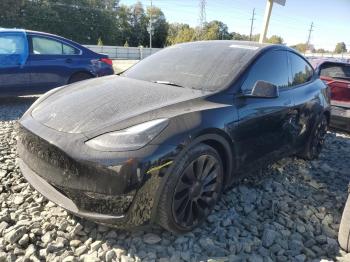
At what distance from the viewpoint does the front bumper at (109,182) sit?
2.21 m

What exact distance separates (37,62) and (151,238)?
17.1ft

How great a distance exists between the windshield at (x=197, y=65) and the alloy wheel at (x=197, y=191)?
0.74 metres

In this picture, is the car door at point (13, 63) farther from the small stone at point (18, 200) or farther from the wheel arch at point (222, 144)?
the wheel arch at point (222, 144)

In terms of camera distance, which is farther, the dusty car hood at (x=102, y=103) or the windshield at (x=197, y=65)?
the windshield at (x=197, y=65)

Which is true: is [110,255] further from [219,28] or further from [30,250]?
[219,28]

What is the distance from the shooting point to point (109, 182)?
2.22 meters

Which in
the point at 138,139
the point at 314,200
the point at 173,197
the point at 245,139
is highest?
the point at 138,139

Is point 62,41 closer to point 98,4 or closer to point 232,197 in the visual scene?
point 232,197

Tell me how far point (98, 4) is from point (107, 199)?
251 feet

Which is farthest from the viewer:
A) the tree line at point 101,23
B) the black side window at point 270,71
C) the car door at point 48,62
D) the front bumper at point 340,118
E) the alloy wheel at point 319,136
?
the tree line at point 101,23

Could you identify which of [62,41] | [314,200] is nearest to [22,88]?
[62,41]

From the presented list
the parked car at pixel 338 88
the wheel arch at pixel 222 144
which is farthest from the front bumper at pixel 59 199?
the parked car at pixel 338 88

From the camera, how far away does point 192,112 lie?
262cm

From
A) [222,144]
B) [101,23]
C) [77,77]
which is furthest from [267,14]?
[101,23]
